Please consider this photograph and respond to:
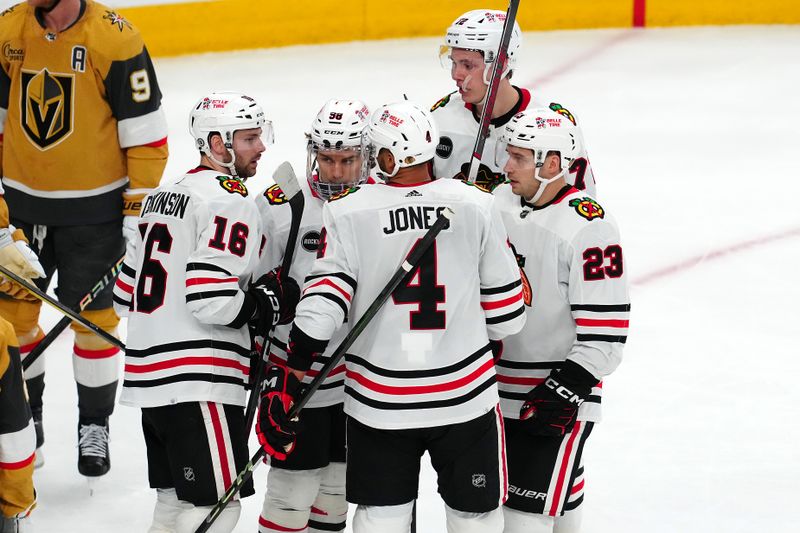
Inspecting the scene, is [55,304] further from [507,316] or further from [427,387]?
[507,316]

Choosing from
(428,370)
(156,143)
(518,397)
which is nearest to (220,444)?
(428,370)

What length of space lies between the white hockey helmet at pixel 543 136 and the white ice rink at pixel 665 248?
1.04 m

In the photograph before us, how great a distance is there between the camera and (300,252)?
278 centimetres

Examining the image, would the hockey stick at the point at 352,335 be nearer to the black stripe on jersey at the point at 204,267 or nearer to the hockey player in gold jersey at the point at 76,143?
the black stripe on jersey at the point at 204,267

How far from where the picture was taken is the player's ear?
2.46m

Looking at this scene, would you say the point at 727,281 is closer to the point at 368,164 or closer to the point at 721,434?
the point at 721,434

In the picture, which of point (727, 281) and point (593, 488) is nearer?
point (593, 488)

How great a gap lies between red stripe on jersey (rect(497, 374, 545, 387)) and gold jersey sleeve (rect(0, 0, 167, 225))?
119 centimetres

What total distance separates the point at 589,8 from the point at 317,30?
152 centimetres

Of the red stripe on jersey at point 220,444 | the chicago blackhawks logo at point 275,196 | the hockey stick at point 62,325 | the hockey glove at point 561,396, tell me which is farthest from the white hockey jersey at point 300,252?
the hockey stick at point 62,325

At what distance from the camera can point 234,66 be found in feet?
22.4

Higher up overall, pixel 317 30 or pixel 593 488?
pixel 317 30

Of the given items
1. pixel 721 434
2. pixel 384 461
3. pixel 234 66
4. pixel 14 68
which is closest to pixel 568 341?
pixel 384 461

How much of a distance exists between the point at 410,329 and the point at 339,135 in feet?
1.53
